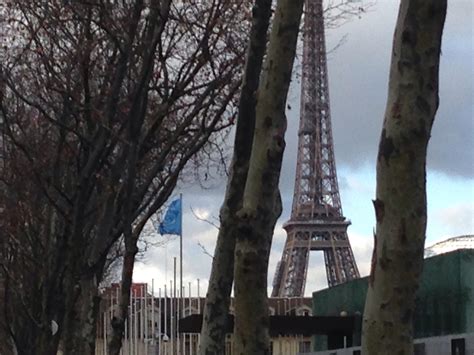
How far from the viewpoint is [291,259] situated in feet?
236

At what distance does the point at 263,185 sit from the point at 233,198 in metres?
2.09

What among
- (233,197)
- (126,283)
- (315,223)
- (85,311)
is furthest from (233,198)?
(315,223)

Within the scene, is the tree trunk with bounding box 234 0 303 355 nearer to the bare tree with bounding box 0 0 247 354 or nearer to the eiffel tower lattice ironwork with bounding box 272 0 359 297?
the bare tree with bounding box 0 0 247 354

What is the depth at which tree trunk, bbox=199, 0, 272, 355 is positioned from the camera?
37.8 ft

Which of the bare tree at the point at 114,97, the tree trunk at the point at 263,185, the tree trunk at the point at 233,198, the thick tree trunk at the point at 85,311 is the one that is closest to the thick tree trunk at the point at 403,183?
the tree trunk at the point at 263,185

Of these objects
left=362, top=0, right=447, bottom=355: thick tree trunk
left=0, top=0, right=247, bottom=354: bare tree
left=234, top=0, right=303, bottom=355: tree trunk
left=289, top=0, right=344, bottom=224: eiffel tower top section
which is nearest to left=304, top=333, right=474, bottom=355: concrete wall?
left=0, top=0, right=247, bottom=354: bare tree

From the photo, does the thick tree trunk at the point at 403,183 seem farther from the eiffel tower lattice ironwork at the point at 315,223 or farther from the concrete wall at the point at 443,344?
the eiffel tower lattice ironwork at the point at 315,223

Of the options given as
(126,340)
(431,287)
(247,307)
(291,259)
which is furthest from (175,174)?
(291,259)

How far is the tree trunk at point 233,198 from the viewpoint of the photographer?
11.5m

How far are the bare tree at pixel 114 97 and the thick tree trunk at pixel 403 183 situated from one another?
29.3 feet

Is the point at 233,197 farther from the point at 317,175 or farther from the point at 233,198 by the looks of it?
the point at 317,175

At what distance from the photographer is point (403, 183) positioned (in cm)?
727

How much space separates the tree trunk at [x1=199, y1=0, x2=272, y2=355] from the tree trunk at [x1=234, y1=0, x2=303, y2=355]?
921mm

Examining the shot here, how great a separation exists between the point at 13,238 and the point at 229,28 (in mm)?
13563
